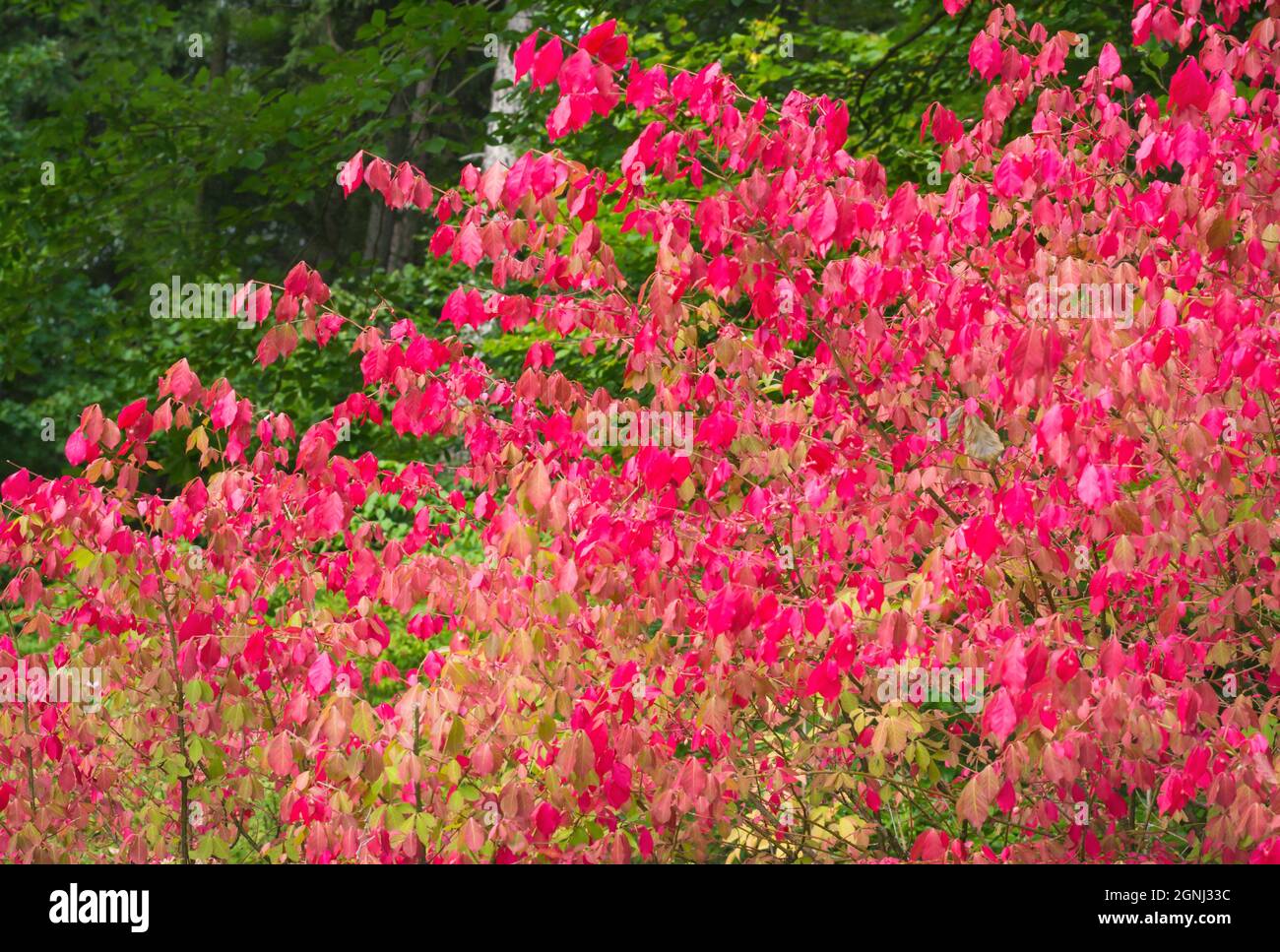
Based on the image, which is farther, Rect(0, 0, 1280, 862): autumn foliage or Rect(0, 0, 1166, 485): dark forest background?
Rect(0, 0, 1166, 485): dark forest background

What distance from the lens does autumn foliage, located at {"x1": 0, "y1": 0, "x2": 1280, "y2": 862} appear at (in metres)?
Result: 2.82

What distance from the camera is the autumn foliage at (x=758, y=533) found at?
2.82 meters

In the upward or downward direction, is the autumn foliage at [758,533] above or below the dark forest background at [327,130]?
below

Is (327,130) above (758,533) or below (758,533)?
above

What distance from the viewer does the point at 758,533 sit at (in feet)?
11.8

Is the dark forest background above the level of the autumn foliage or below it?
above

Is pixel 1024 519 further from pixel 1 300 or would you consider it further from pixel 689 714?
pixel 1 300

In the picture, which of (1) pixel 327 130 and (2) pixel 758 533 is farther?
(1) pixel 327 130

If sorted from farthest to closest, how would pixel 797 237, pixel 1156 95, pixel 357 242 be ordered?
pixel 357 242, pixel 1156 95, pixel 797 237

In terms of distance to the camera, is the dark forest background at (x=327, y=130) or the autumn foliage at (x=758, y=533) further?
the dark forest background at (x=327, y=130)

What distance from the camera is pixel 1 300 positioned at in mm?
9078

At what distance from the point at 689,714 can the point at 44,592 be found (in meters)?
1.93

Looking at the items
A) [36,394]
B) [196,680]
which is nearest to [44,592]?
[196,680]

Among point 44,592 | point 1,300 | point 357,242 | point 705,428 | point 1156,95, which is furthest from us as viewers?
point 357,242
